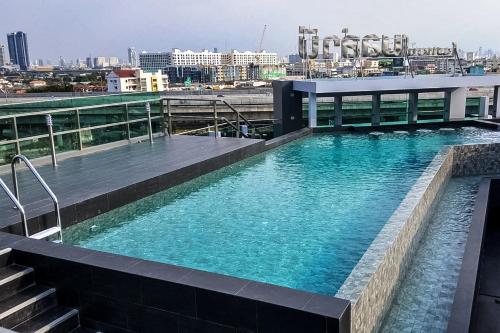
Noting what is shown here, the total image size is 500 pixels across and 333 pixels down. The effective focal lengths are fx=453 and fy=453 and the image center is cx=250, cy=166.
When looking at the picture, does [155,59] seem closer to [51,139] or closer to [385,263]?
[51,139]

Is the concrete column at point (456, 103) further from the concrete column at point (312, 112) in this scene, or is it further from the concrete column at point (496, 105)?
the concrete column at point (312, 112)

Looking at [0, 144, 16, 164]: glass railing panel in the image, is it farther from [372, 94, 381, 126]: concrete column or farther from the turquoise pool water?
[372, 94, 381, 126]: concrete column

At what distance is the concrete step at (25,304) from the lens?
3926mm

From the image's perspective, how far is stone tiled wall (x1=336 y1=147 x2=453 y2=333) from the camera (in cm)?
391

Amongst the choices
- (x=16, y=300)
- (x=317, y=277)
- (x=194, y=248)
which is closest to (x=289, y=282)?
(x=317, y=277)

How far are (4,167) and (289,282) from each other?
6707 millimetres

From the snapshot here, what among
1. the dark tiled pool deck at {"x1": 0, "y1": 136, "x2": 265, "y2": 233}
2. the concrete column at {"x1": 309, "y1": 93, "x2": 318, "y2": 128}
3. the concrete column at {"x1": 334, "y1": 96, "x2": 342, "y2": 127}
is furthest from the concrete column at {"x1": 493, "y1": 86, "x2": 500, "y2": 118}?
the dark tiled pool deck at {"x1": 0, "y1": 136, "x2": 265, "y2": 233}

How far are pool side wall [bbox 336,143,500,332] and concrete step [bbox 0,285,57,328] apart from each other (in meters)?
2.72

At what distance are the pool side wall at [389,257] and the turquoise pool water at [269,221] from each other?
0.42 meters

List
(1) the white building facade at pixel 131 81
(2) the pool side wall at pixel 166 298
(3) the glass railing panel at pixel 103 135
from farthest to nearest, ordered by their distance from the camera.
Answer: (1) the white building facade at pixel 131 81 → (3) the glass railing panel at pixel 103 135 → (2) the pool side wall at pixel 166 298

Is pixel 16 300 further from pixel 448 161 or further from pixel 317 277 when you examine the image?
pixel 448 161

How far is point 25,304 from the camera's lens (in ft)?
13.4

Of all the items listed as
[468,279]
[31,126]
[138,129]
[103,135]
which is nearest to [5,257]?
[468,279]

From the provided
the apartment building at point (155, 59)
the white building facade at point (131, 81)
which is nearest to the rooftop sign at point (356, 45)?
the white building facade at point (131, 81)
